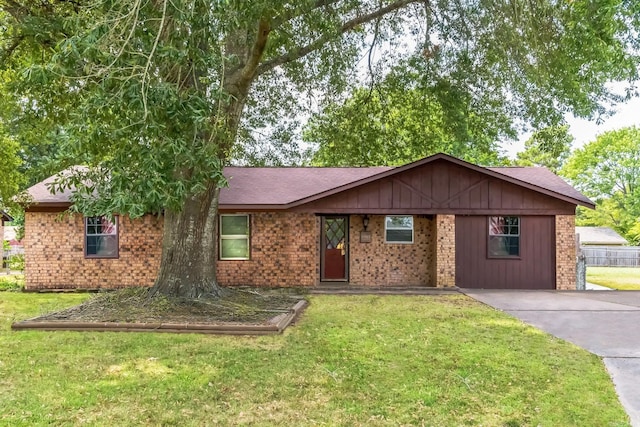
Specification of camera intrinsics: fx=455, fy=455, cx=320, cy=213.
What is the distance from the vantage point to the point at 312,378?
4785 millimetres

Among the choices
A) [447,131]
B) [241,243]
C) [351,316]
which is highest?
[447,131]

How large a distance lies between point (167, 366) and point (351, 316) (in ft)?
12.7

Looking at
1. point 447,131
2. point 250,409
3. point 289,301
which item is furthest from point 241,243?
point 250,409

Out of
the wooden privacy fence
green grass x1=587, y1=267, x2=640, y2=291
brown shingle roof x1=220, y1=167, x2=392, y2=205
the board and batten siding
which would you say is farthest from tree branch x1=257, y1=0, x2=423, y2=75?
the wooden privacy fence

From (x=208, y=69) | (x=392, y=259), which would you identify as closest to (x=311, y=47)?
(x=208, y=69)

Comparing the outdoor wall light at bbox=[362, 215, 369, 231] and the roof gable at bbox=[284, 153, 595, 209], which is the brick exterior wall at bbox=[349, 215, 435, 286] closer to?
the outdoor wall light at bbox=[362, 215, 369, 231]

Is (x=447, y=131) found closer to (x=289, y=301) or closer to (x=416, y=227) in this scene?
(x=416, y=227)

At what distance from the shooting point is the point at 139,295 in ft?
29.1

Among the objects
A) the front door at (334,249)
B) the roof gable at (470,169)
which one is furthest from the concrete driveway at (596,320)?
the front door at (334,249)

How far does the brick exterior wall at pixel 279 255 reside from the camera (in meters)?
12.5

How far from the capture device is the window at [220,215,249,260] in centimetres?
1274

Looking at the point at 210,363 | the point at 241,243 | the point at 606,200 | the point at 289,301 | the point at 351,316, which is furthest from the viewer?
the point at 606,200

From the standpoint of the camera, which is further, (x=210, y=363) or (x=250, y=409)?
(x=210, y=363)

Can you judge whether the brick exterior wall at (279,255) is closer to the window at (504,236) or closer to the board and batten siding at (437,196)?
the board and batten siding at (437,196)
